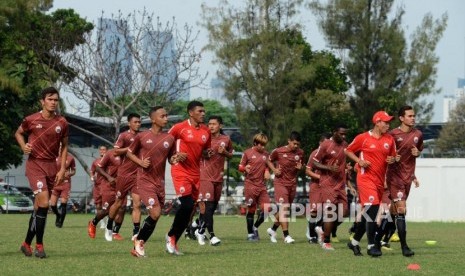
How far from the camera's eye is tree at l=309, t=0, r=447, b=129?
56.7 metres

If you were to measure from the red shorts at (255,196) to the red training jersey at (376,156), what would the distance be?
5.80 m

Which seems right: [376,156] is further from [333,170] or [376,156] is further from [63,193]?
[63,193]

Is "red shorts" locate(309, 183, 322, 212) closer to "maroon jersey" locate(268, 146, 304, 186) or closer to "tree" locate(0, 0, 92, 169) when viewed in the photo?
"maroon jersey" locate(268, 146, 304, 186)

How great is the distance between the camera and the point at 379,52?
187 ft

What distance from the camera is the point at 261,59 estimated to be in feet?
184

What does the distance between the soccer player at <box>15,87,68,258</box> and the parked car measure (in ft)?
105

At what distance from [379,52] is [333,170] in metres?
39.8

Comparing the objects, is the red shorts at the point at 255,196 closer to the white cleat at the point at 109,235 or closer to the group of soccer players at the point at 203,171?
the group of soccer players at the point at 203,171

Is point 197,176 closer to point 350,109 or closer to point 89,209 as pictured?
point 89,209

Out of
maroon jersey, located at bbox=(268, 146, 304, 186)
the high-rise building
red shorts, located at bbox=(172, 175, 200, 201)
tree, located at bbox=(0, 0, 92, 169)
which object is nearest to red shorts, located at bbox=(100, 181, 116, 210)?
maroon jersey, located at bbox=(268, 146, 304, 186)

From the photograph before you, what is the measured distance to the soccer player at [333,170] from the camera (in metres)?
18.2

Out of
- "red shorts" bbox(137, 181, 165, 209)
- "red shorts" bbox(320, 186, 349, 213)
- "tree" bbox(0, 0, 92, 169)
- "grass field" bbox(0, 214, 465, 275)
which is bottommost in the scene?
"grass field" bbox(0, 214, 465, 275)

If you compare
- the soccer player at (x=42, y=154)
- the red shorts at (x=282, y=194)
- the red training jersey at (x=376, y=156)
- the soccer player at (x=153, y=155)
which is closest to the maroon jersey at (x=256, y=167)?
the red shorts at (x=282, y=194)

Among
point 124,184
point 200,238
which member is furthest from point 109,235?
point 200,238
